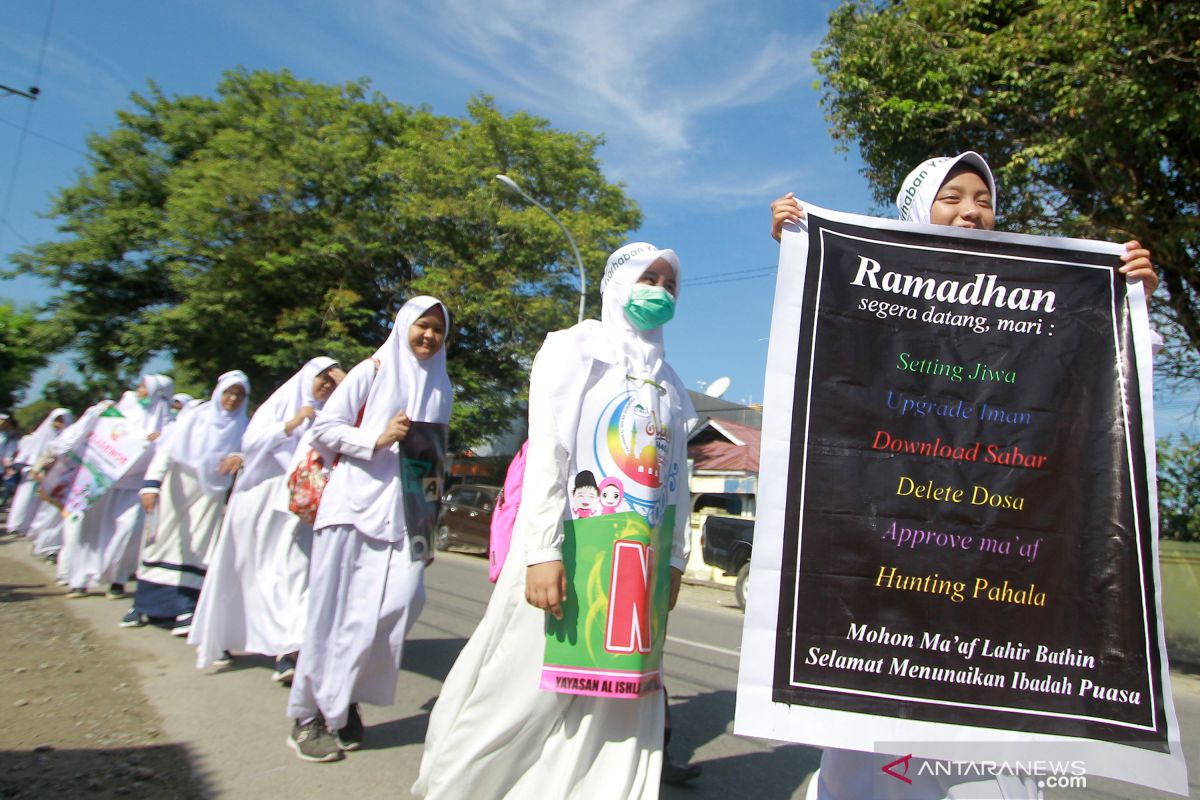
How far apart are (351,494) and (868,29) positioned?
9.14m

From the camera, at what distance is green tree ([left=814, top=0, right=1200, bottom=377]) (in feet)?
27.2

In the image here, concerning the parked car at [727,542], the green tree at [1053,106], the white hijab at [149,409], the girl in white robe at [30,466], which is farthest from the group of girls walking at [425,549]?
the parked car at [727,542]

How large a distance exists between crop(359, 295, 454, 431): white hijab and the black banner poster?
226 cm

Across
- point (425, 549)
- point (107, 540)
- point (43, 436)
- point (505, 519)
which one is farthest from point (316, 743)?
point (43, 436)

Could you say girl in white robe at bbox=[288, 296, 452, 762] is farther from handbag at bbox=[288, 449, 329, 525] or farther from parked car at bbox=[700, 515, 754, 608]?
parked car at bbox=[700, 515, 754, 608]

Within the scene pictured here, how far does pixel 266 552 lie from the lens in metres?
5.50

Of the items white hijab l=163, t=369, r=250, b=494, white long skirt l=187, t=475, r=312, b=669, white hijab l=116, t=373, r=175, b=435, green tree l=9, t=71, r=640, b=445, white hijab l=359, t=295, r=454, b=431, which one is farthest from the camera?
green tree l=9, t=71, r=640, b=445

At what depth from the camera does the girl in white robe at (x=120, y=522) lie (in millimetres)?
7836

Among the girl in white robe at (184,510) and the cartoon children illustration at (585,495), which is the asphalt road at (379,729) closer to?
the girl in white robe at (184,510)

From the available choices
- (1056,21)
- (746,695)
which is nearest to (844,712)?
(746,695)

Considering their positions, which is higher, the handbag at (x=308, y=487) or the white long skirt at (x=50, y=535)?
the handbag at (x=308, y=487)

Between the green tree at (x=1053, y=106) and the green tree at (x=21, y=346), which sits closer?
the green tree at (x=1053, y=106)

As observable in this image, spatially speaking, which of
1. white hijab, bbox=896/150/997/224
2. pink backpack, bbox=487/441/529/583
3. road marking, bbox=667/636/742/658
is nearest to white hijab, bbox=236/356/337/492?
pink backpack, bbox=487/441/529/583

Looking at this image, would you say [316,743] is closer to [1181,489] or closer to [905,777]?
[905,777]
